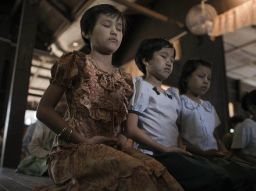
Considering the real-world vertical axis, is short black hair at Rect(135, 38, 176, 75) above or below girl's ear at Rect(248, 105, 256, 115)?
above

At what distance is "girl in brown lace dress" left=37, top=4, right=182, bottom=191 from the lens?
123 centimetres

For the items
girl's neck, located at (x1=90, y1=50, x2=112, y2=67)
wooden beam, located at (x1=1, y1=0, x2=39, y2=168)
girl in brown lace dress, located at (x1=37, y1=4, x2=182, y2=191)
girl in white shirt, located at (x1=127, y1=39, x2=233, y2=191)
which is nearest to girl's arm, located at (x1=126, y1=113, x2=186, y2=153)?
girl in white shirt, located at (x1=127, y1=39, x2=233, y2=191)

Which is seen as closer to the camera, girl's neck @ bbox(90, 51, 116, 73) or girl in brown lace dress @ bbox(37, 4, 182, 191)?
girl in brown lace dress @ bbox(37, 4, 182, 191)

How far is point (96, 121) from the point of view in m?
1.48

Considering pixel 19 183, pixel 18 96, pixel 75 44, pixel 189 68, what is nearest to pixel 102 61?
pixel 189 68

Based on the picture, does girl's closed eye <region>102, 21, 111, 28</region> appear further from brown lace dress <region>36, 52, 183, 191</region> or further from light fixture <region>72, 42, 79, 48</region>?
light fixture <region>72, 42, 79, 48</region>

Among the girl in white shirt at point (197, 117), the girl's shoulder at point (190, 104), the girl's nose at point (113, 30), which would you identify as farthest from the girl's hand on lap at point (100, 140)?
the girl's shoulder at point (190, 104)

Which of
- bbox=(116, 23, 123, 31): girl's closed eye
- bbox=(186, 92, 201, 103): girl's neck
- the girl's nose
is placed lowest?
bbox=(186, 92, 201, 103): girl's neck

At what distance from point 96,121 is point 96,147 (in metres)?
0.20

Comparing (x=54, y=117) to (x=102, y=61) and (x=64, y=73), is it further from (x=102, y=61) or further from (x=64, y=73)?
(x=102, y=61)

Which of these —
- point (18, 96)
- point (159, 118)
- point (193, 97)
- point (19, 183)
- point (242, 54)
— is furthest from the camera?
point (242, 54)

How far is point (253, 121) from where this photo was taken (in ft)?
7.73

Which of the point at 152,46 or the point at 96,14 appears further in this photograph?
the point at 152,46

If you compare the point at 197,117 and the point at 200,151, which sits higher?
the point at 197,117
